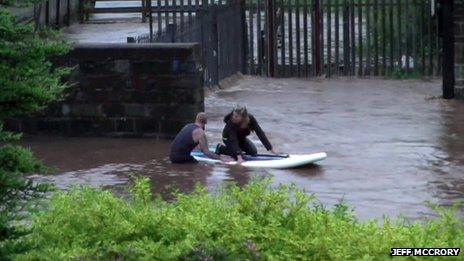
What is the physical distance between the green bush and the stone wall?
373 inches

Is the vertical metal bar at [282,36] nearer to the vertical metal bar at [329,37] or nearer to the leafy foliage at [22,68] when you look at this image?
the vertical metal bar at [329,37]

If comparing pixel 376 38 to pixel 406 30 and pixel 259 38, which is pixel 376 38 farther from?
pixel 259 38

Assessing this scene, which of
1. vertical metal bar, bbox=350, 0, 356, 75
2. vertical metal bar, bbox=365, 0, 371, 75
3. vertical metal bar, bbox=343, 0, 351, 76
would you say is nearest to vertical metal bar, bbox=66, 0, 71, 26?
vertical metal bar, bbox=343, 0, 351, 76

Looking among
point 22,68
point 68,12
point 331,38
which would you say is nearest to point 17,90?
point 22,68

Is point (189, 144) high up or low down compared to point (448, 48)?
down

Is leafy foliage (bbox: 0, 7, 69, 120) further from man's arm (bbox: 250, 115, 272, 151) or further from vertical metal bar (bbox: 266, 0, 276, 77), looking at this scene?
vertical metal bar (bbox: 266, 0, 276, 77)

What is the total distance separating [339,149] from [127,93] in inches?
147

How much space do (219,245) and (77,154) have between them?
32.0 feet

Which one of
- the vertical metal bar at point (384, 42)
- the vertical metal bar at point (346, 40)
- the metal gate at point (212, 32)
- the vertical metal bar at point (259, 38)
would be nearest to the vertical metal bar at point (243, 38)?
the metal gate at point (212, 32)

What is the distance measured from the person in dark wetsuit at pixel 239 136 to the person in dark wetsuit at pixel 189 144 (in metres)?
0.23

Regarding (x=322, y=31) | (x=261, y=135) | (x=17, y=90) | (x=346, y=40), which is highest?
(x=322, y=31)

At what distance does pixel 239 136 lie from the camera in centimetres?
1583

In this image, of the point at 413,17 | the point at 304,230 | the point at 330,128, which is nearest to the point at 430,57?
the point at 413,17

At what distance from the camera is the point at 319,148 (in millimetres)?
17312
